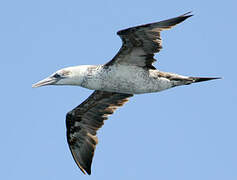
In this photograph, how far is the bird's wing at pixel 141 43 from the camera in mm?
12955

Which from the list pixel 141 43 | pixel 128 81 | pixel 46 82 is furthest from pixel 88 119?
pixel 141 43

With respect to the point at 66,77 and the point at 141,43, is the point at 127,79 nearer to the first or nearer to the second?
the point at 141,43

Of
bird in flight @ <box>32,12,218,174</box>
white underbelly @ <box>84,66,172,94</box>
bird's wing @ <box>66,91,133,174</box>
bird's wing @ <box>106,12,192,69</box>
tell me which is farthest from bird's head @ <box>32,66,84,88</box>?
bird's wing @ <box>66,91,133,174</box>

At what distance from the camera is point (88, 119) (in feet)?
52.4

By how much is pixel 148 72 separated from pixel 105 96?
7.40ft

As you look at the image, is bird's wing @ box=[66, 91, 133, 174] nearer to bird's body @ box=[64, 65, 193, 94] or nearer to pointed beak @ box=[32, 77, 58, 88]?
pointed beak @ box=[32, 77, 58, 88]

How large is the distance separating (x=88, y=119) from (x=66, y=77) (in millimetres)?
2119

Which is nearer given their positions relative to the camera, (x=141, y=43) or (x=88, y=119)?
(x=141, y=43)

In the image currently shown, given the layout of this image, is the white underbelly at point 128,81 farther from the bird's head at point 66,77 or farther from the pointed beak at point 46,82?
the pointed beak at point 46,82

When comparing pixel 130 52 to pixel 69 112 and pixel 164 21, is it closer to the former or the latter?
pixel 164 21

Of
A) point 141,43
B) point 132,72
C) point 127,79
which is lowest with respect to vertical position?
point 127,79

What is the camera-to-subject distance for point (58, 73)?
47.3ft

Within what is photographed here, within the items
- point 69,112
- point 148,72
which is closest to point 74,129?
point 69,112

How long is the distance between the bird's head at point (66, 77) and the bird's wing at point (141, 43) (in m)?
0.82
